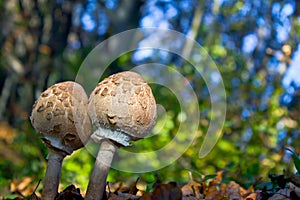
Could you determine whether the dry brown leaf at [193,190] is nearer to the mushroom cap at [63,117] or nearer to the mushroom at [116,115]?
the mushroom at [116,115]

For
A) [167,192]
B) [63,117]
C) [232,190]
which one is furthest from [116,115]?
[232,190]

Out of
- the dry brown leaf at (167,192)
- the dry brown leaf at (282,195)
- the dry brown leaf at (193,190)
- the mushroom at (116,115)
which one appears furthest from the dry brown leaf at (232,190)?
the dry brown leaf at (167,192)

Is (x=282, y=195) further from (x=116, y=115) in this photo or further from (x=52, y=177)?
(x=52, y=177)

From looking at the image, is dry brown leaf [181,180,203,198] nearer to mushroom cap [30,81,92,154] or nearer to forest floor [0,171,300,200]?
forest floor [0,171,300,200]

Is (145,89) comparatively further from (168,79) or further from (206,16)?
(206,16)

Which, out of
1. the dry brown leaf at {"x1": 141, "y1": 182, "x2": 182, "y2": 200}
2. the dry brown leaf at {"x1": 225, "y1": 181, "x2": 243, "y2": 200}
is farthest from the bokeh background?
the dry brown leaf at {"x1": 141, "y1": 182, "x2": 182, "y2": 200}

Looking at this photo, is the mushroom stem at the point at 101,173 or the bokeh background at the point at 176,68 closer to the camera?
the mushroom stem at the point at 101,173
